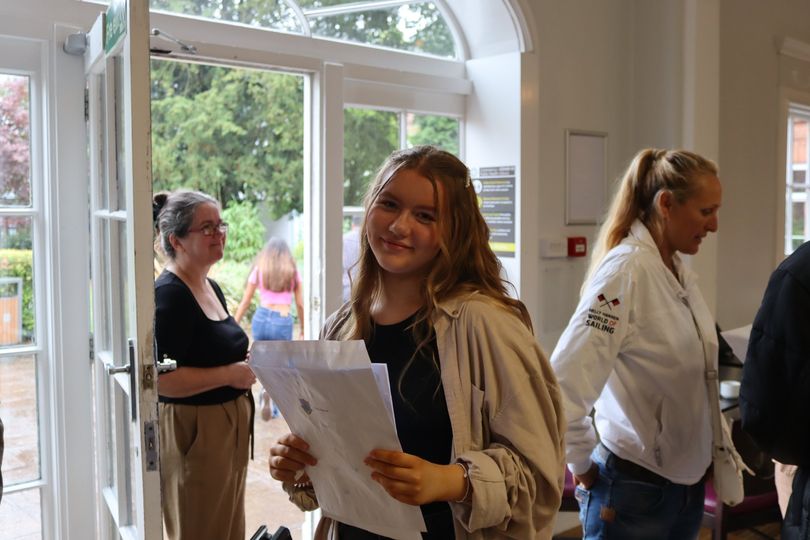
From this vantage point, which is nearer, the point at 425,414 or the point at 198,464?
the point at 425,414

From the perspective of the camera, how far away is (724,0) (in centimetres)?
414

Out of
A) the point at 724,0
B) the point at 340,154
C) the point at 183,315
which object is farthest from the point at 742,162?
the point at 183,315

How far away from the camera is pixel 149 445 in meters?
1.66

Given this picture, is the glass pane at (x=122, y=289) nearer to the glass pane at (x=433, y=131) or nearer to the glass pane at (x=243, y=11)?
the glass pane at (x=243, y=11)

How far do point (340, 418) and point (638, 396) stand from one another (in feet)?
3.32

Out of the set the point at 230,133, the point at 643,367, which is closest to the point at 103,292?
the point at 643,367

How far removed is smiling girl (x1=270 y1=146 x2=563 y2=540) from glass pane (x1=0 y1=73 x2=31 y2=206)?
4.60 feet

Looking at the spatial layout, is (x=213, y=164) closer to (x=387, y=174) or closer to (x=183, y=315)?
(x=183, y=315)

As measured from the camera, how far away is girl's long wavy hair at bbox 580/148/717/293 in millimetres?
2002

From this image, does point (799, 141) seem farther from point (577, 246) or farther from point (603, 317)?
point (603, 317)

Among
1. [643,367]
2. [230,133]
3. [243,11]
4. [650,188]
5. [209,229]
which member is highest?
[230,133]

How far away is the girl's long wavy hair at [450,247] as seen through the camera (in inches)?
50.5

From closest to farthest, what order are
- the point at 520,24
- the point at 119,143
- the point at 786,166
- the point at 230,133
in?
the point at 119,143 → the point at 520,24 → the point at 786,166 → the point at 230,133

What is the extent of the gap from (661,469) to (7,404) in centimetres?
183
